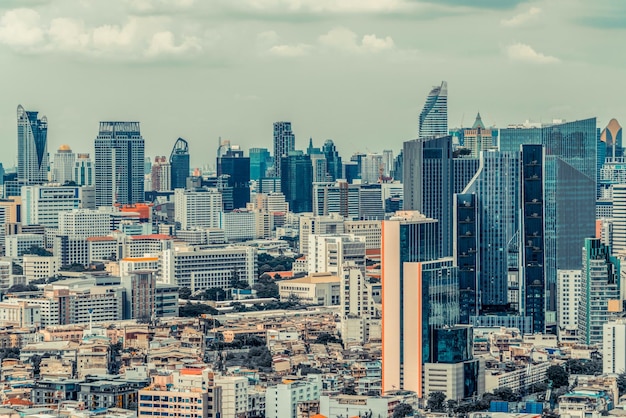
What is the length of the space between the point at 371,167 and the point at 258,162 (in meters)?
6.46

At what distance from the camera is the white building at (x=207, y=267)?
4769 cm

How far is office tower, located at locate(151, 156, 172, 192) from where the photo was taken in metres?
80.5

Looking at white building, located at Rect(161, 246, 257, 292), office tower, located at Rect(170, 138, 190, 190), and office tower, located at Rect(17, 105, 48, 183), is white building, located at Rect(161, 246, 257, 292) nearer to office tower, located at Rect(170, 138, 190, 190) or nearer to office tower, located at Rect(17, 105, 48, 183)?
office tower, located at Rect(17, 105, 48, 183)

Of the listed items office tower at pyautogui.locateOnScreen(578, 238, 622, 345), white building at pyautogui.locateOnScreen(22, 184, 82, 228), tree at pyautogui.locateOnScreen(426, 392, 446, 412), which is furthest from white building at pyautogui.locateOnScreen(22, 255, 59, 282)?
tree at pyautogui.locateOnScreen(426, 392, 446, 412)

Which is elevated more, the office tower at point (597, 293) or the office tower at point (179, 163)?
the office tower at point (179, 163)

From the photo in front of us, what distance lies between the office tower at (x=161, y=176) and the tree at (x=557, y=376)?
1954 inches

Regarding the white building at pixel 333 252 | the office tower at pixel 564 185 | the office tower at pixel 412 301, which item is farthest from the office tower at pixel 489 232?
the office tower at pixel 412 301

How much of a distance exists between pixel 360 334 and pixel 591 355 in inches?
183

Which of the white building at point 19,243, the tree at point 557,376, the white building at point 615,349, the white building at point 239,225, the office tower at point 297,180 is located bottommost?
the tree at point 557,376

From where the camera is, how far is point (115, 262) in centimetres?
4962

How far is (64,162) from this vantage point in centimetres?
7712

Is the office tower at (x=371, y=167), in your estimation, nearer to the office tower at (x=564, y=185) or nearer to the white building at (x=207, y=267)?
the office tower at (x=564, y=185)

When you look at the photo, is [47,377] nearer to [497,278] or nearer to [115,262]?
[497,278]

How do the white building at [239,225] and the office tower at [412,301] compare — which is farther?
the white building at [239,225]
